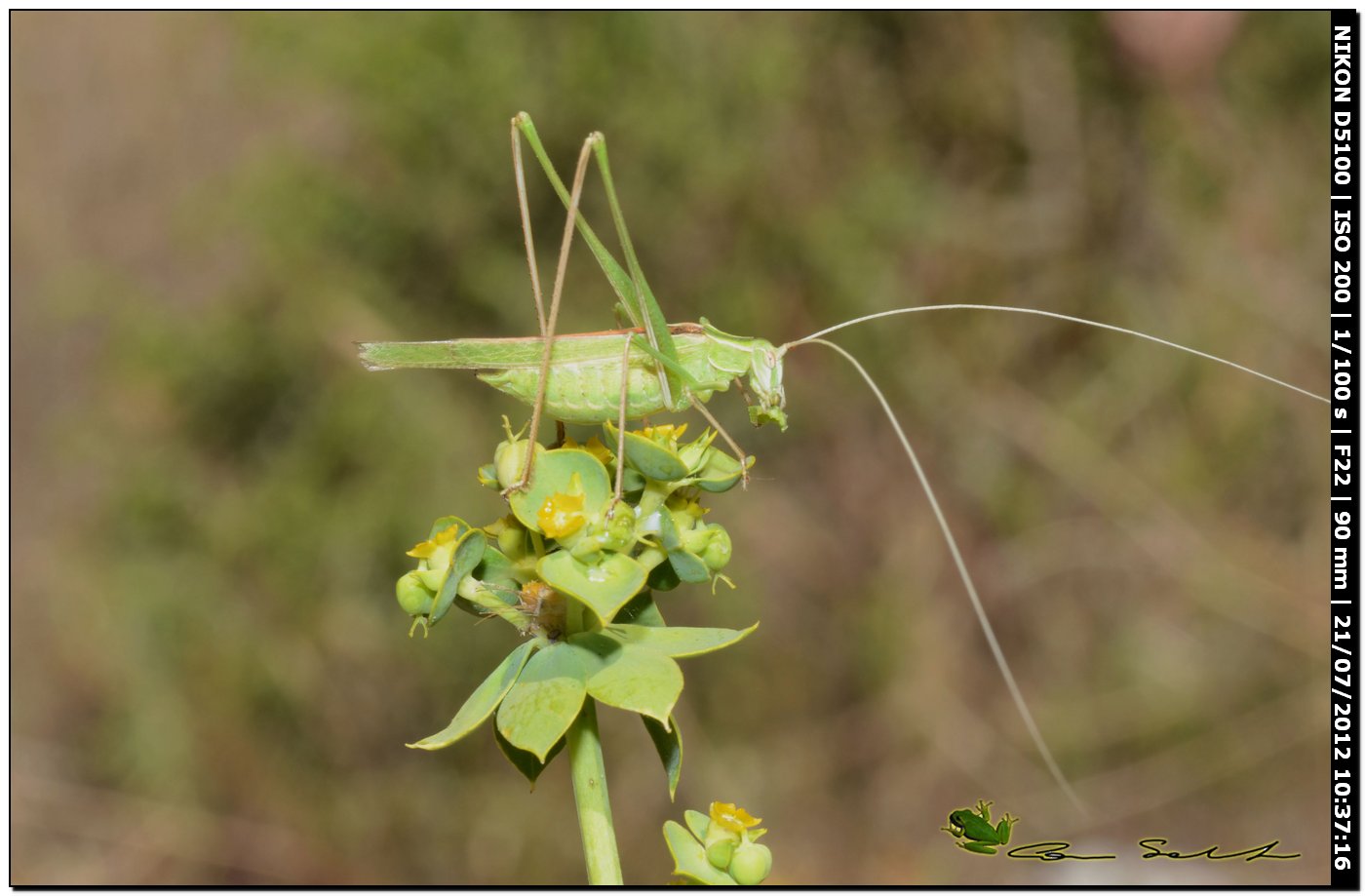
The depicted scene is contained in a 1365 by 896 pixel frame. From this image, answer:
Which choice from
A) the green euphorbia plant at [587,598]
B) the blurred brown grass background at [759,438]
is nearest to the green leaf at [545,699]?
the green euphorbia plant at [587,598]

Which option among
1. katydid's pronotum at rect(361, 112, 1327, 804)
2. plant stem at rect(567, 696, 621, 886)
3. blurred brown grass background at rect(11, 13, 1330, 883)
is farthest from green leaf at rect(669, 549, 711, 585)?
blurred brown grass background at rect(11, 13, 1330, 883)

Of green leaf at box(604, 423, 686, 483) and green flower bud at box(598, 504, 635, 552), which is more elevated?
green leaf at box(604, 423, 686, 483)

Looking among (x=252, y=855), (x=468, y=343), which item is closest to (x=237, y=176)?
(x=252, y=855)

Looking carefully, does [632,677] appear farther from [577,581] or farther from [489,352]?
[489,352]

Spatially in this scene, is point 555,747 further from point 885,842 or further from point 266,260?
point 885,842

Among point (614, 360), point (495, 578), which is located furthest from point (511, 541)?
point (614, 360)

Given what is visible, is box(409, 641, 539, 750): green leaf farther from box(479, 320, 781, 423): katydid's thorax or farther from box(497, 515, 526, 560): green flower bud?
box(479, 320, 781, 423): katydid's thorax

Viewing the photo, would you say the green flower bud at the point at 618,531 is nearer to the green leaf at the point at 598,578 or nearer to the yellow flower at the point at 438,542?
the green leaf at the point at 598,578

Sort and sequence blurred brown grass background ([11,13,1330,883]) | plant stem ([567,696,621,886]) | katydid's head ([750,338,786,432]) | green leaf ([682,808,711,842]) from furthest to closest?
blurred brown grass background ([11,13,1330,883])
katydid's head ([750,338,786,432])
green leaf ([682,808,711,842])
plant stem ([567,696,621,886])
